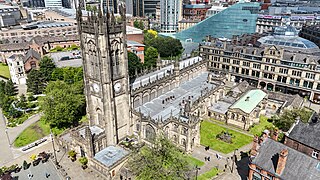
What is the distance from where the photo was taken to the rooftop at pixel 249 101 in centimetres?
8021

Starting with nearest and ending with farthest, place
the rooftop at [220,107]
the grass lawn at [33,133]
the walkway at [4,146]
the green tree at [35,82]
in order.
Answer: the walkway at [4,146], the grass lawn at [33,133], the rooftop at [220,107], the green tree at [35,82]

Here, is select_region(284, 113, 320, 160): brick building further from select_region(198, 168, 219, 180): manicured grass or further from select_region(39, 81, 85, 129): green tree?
select_region(39, 81, 85, 129): green tree

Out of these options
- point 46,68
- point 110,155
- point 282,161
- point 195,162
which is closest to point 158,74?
point 195,162

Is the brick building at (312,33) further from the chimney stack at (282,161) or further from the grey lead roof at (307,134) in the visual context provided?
the chimney stack at (282,161)

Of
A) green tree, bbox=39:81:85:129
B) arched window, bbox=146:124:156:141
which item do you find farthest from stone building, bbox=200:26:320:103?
green tree, bbox=39:81:85:129

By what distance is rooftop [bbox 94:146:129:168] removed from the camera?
194 ft

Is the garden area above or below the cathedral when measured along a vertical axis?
below

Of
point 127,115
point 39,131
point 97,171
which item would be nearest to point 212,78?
point 127,115

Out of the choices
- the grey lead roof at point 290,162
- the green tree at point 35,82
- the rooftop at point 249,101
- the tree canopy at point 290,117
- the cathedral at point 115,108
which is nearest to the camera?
the grey lead roof at point 290,162

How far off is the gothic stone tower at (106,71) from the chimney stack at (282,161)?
38841 millimetres

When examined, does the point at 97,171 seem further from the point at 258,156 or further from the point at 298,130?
the point at 298,130

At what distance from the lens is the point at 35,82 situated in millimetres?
107125

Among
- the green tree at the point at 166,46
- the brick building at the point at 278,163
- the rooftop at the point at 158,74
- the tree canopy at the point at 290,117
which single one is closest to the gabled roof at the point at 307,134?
the brick building at the point at 278,163

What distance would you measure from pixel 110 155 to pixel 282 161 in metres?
38.3
